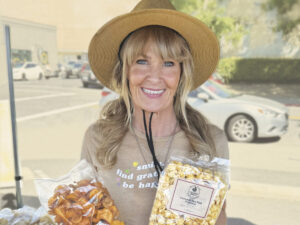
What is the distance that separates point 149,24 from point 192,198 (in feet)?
2.50

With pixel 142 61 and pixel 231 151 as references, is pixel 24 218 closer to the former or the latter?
pixel 142 61

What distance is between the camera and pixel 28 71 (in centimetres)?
460

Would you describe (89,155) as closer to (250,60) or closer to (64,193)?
(64,193)

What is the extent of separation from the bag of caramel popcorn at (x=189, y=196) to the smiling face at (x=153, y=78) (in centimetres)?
38

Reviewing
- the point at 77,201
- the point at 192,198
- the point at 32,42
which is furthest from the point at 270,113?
the point at 77,201

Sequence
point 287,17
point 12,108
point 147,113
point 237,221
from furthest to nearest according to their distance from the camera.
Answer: point 287,17 → point 237,221 → point 12,108 → point 147,113

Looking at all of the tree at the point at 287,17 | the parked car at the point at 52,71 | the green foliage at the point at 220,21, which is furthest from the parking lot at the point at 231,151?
the green foliage at the point at 220,21

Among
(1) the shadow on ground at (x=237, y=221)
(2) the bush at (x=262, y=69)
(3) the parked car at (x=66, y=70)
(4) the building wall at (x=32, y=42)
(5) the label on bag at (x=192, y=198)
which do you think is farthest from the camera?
(3) the parked car at (x=66, y=70)

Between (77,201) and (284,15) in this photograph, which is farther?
(284,15)

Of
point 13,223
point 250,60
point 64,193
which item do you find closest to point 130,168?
point 64,193

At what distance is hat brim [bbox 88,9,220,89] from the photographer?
128cm

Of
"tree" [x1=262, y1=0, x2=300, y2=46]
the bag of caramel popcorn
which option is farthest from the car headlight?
the bag of caramel popcorn

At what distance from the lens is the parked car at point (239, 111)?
502 cm

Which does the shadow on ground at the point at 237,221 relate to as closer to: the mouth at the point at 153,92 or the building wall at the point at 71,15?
the mouth at the point at 153,92
